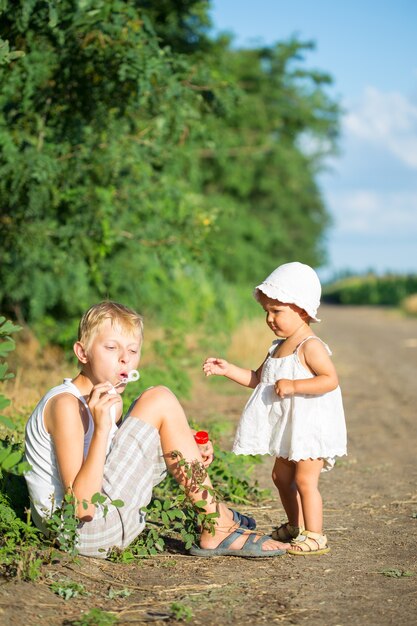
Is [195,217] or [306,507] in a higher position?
[195,217]

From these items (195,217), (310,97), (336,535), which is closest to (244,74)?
(310,97)

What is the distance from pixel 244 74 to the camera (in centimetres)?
2048

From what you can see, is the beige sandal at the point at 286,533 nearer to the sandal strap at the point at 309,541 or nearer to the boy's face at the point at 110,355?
the sandal strap at the point at 309,541

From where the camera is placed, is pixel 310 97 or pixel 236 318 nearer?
pixel 236 318

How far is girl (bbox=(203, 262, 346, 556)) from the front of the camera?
14.3 ft

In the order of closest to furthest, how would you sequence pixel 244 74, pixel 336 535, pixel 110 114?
pixel 336 535 → pixel 110 114 → pixel 244 74

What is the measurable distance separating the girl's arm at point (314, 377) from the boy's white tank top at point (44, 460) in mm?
906

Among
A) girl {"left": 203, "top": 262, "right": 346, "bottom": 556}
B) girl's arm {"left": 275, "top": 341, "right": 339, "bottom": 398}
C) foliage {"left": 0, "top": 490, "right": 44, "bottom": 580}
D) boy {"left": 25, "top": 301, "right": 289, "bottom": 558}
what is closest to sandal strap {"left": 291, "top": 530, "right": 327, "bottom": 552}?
girl {"left": 203, "top": 262, "right": 346, "bottom": 556}

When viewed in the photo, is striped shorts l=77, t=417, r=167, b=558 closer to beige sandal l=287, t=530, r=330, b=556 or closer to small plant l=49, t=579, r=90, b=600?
small plant l=49, t=579, r=90, b=600

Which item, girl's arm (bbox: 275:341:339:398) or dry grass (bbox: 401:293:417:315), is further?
dry grass (bbox: 401:293:417:315)

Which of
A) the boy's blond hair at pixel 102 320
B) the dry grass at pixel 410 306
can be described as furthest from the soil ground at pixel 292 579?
the dry grass at pixel 410 306

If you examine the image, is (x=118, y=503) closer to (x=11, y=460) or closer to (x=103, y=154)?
(x=11, y=460)

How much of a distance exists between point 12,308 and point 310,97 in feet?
38.8

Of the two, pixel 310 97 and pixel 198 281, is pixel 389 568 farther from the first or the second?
pixel 310 97
